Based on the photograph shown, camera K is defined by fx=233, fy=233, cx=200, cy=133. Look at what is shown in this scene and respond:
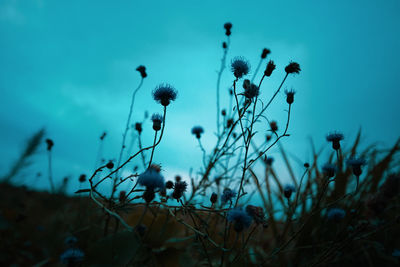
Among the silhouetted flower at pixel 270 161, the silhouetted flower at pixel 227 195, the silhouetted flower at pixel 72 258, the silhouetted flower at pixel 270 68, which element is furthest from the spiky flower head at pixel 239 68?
the silhouetted flower at pixel 270 161

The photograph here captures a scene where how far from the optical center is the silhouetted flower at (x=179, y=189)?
1.08 meters

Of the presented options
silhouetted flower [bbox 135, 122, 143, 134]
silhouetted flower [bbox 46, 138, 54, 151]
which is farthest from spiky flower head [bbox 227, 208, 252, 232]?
silhouetted flower [bbox 46, 138, 54, 151]

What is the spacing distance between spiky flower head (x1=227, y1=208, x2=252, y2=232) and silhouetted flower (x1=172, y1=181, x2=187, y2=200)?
251mm

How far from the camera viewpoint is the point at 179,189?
1124 millimetres

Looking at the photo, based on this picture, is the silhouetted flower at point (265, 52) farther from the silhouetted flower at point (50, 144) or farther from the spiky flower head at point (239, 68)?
the silhouetted flower at point (50, 144)

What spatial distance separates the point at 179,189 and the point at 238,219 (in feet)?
1.02

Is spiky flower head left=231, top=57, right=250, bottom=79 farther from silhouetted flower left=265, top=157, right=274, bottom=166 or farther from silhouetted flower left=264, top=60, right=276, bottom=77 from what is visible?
silhouetted flower left=265, top=157, right=274, bottom=166

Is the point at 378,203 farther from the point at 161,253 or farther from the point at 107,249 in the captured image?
the point at 107,249

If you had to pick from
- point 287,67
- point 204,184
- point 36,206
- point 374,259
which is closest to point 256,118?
point 287,67

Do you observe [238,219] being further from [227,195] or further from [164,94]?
[164,94]

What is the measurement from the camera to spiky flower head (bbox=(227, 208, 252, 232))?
3.21 feet

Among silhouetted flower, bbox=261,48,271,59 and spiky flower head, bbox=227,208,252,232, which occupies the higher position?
silhouetted flower, bbox=261,48,271,59

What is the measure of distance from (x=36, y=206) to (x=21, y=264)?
2986mm

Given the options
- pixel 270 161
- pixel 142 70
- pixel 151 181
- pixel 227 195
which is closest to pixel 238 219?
pixel 227 195
